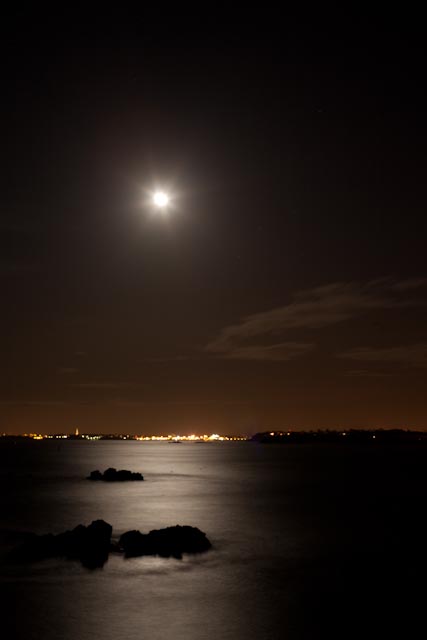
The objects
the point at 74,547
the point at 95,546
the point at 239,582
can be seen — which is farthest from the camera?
the point at 74,547

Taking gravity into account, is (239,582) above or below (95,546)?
below

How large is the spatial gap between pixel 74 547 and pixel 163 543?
15.0 feet

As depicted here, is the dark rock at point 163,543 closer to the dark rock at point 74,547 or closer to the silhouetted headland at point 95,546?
the silhouetted headland at point 95,546

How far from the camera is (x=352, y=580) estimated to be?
28.9 m

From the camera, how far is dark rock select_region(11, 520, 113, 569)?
30.6 meters

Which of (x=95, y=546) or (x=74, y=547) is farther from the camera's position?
(x=74, y=547)

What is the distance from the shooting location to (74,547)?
31391mm

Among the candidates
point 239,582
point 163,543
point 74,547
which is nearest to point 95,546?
point 74,547

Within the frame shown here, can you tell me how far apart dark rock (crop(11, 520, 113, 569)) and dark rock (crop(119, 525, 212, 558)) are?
1.22 metres

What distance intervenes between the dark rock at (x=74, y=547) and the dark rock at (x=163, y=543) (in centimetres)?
122

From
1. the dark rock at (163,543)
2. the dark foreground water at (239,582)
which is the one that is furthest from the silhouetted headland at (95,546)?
the dark foreground water at (239,582)

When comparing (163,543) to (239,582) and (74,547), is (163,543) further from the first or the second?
(239,582)

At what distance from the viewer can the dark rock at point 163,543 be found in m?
31.6

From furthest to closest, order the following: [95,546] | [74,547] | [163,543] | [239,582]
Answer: [163,543] → [74,547] → [95,546] → [239,582]
